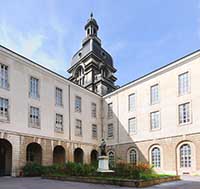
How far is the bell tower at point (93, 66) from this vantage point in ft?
129

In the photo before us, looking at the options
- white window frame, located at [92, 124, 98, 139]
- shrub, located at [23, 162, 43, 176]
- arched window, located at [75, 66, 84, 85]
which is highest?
arched window, located at [75, 66, 84, 85]

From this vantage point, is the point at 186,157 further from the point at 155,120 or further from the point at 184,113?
the point at 155,120

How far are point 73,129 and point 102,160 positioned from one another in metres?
10.4

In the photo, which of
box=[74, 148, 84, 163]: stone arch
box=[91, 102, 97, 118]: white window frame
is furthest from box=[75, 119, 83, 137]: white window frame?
box=[91, 102, 97, 118]: white window frame

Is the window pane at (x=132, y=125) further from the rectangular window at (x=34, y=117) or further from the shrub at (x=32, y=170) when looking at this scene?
the shrub at (x=32, y=170)

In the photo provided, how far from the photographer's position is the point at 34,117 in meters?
24.3

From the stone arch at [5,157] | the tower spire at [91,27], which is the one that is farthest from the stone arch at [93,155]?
the tower spire at [91,27]

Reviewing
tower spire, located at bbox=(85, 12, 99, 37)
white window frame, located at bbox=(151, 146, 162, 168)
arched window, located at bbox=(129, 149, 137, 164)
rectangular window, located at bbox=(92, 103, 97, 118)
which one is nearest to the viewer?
white window frame, located at bbox=(151, 146, 162, 168)

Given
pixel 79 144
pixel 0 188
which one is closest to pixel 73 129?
pixel 79 144

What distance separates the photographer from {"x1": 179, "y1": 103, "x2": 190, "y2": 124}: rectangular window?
23748 mm

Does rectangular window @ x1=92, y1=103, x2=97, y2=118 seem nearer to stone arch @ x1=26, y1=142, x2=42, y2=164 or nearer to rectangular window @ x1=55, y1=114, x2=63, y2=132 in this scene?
rectangular window @ x1=55, y1=114, x2=63, y2=132

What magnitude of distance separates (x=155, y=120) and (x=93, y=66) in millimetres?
16666

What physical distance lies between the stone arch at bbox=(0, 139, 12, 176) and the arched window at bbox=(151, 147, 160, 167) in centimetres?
1259

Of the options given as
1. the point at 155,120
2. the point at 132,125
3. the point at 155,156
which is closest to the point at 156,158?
the point at 155,156
